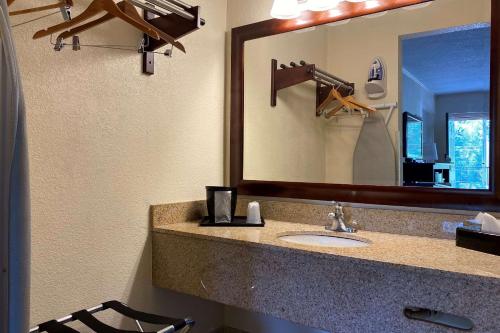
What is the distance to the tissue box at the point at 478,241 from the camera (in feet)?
3.88

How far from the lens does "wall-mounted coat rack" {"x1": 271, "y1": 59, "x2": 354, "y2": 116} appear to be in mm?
1729

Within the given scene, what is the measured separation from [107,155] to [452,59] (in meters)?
Result: 1.35

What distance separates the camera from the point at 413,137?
1538 mm

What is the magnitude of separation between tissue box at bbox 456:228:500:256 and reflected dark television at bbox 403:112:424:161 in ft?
1.11

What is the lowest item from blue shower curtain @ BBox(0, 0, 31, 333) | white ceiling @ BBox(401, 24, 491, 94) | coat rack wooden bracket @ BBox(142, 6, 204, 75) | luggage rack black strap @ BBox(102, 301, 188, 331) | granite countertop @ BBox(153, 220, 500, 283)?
luggage rack black strap @ BBox(102, 301, 188, 331)

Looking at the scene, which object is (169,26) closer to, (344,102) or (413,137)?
(344,102)

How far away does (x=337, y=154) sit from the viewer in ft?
5.71

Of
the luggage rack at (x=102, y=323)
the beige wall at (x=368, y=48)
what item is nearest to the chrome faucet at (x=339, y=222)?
the beige wall at (x=368, y=48)

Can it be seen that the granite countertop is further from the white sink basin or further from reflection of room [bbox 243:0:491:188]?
reflection of room [bbox 243:0:491:188]

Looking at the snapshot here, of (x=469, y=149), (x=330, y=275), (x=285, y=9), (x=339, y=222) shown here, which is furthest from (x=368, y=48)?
(x=330, y=275)

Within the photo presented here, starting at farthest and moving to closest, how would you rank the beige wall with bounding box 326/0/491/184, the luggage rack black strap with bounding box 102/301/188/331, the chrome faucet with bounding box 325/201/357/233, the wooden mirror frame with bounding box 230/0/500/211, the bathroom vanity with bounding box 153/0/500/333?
the chrome faucet with bounding box 325/201/357/233 < the beige wall with bounding box 326/0/491/184 < the wooden mirror frame with bounding box 230/0/500/211 < the luggage rack black strap with bounding box 102/301/188/331 < the bathroom vanity with bounding box 153/0/500/333

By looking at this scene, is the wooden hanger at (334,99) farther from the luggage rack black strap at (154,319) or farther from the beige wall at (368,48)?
the luggage rack black strap at (154,319)

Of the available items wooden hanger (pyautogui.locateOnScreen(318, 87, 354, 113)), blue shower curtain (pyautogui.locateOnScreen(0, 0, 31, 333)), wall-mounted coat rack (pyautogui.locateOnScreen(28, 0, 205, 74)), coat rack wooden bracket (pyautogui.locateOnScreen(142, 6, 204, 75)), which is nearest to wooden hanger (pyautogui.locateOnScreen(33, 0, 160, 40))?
wall-mounted coat rack (pyautogui.locateOnScreen(28, 0, 205, 74))

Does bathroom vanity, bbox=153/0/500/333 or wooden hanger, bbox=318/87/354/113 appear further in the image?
wooden hanger, bbox=318/87/354/113
